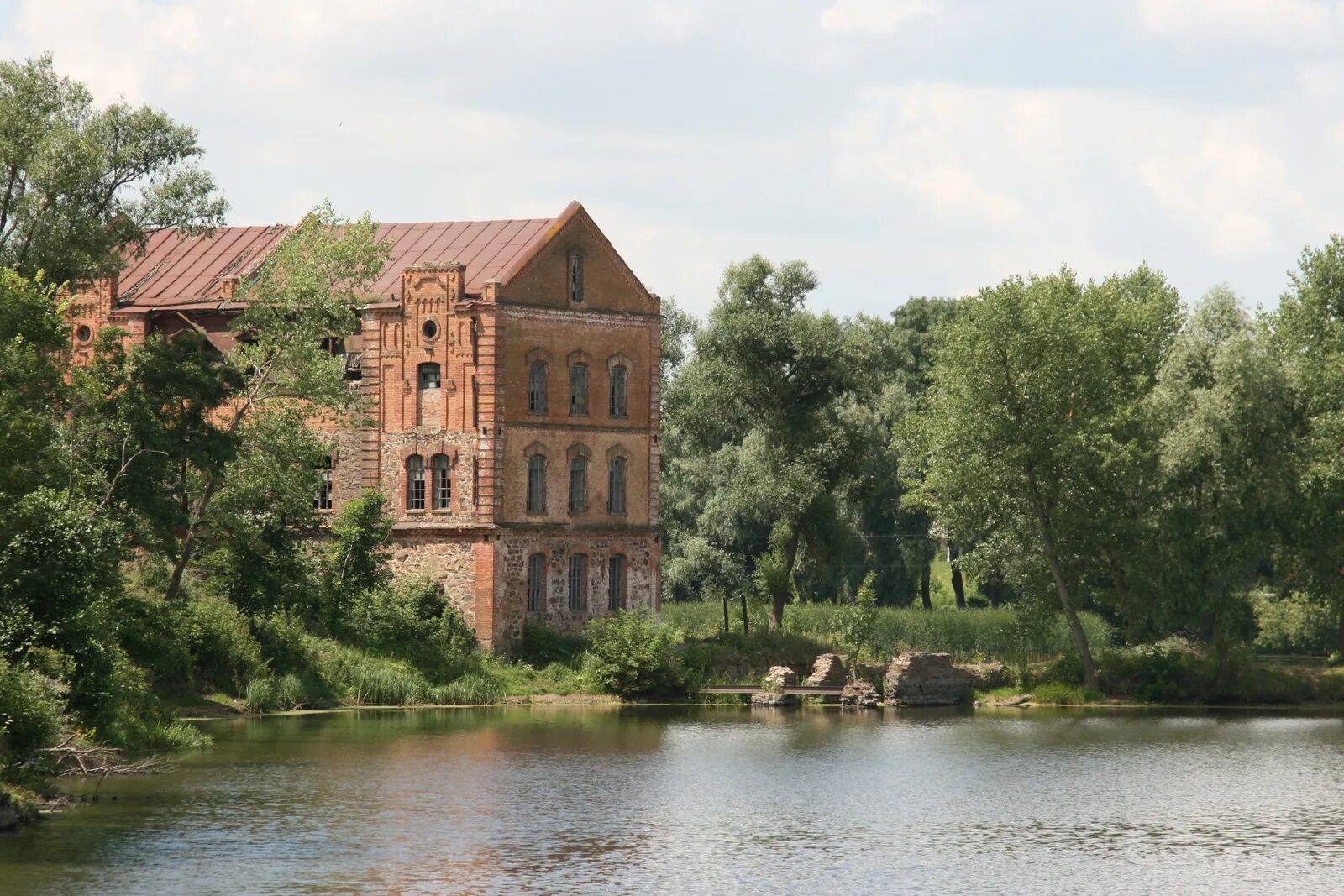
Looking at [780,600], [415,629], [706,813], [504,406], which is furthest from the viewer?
[780,600]

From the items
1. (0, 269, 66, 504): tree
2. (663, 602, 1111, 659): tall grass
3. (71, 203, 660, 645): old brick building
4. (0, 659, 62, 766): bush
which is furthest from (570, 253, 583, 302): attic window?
(0, 659, 62, 766): bush

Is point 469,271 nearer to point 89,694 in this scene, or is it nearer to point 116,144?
point 116,144

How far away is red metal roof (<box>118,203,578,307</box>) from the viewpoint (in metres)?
60.5

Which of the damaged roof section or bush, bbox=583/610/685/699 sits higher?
the damaged roof section

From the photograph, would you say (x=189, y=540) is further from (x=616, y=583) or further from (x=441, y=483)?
(x=616, y=583)

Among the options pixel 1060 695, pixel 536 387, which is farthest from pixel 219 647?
pixel 1060 695

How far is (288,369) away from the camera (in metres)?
52.2

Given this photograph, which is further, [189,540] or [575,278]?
A: [575,278]

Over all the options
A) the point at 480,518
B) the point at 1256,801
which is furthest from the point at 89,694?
the point at 480,518

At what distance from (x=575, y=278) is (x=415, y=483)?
7.75 metres

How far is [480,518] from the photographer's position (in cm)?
5788

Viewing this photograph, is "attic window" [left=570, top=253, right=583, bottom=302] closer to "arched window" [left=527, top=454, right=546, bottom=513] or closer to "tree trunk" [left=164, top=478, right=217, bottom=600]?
"arched window" [left=527, top=454, right=546, bottom=513]

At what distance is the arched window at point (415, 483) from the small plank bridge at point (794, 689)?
33.2ft

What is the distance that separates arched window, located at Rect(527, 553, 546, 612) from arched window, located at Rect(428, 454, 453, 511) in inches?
117
